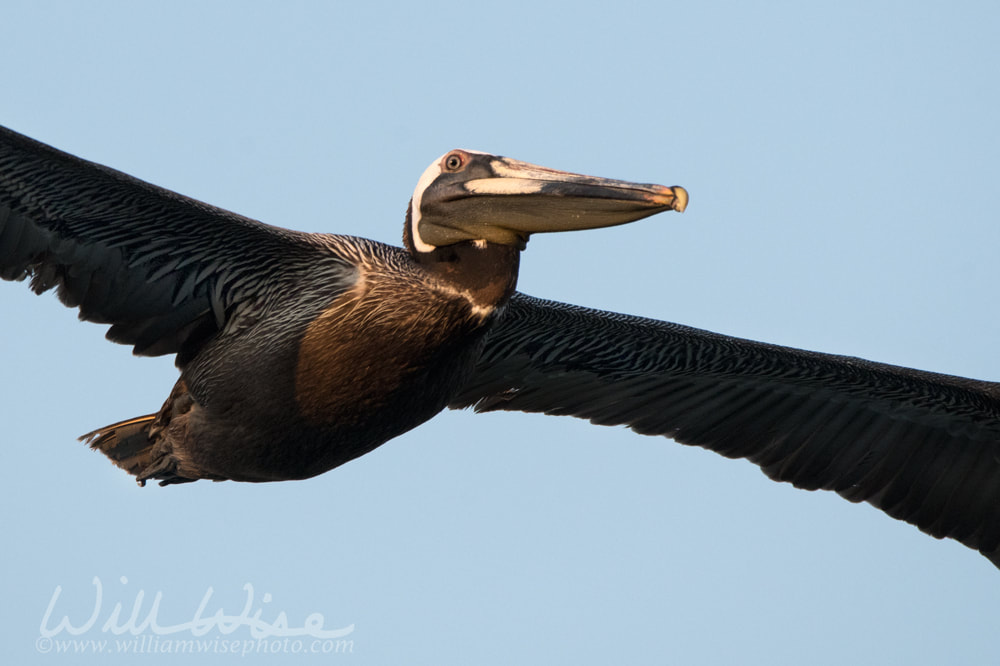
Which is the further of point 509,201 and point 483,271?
point 483,271

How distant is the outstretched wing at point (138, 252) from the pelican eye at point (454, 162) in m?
0.86

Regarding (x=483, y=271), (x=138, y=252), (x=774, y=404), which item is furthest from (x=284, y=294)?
(x=774, y=404)

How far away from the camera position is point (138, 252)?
7.74 metres

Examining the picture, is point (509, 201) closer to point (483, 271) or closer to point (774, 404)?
point (483, 271)

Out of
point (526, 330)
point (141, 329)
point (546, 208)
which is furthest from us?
point (526, 330)

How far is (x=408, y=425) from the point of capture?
7.66 meters

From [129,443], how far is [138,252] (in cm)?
150

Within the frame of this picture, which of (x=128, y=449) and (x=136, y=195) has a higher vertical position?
(x=136, y=195)

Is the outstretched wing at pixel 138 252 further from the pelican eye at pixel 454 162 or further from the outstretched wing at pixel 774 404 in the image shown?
the outstretched wing at pixel 774 404

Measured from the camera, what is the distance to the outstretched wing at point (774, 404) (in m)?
9.27

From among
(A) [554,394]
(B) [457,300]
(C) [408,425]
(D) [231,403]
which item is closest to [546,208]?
(B) [457,300]

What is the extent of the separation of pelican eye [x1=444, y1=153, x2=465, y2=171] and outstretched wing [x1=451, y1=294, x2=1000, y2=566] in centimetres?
189

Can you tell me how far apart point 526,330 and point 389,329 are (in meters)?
2.07

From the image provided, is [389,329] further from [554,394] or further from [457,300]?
[554,394]
